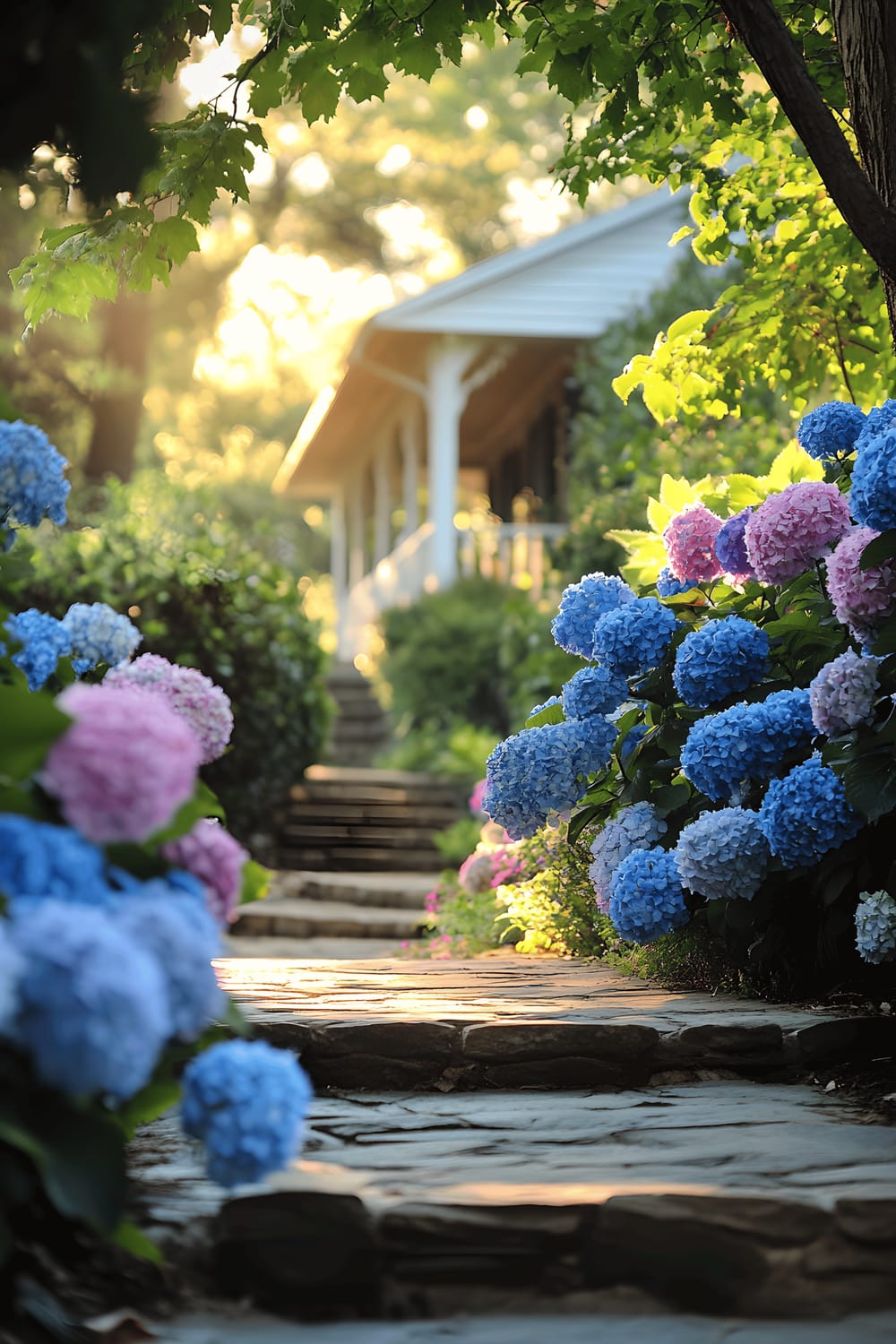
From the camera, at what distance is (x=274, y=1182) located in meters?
2.19

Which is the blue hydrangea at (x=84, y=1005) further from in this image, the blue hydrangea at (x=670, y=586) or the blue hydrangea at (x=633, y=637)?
the blue hydrangea at (x=670, y=586)

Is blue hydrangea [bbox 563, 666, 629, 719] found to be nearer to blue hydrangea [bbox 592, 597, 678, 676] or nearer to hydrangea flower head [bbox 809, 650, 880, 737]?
blue hydrangea [bbox 592, 597, 678, 676]

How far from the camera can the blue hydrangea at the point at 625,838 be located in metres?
3.94

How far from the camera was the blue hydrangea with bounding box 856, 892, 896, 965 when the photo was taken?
3074mm

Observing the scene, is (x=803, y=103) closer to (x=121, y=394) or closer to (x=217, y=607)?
(x=217, y=607)

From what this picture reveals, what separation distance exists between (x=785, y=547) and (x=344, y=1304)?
222 centimetres

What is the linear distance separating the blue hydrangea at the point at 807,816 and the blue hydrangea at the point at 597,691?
0.84 m

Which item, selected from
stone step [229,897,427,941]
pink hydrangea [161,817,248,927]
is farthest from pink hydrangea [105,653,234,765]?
stone step [229,897,427,941]

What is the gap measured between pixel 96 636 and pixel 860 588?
171cm

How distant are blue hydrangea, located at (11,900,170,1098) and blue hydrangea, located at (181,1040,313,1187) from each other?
18 cm

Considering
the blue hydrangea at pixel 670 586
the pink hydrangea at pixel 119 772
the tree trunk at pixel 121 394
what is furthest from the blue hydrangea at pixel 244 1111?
the tree trunk at pixel 121 394

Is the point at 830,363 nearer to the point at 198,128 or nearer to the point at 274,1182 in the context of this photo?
the point at 198,128

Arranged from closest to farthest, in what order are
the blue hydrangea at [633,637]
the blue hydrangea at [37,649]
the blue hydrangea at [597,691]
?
the blue hydrangea at [37,649], the blue hydrangea at [633,637], the blue hydrangea at [597,691]

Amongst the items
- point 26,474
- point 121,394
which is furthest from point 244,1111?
point 121,394
